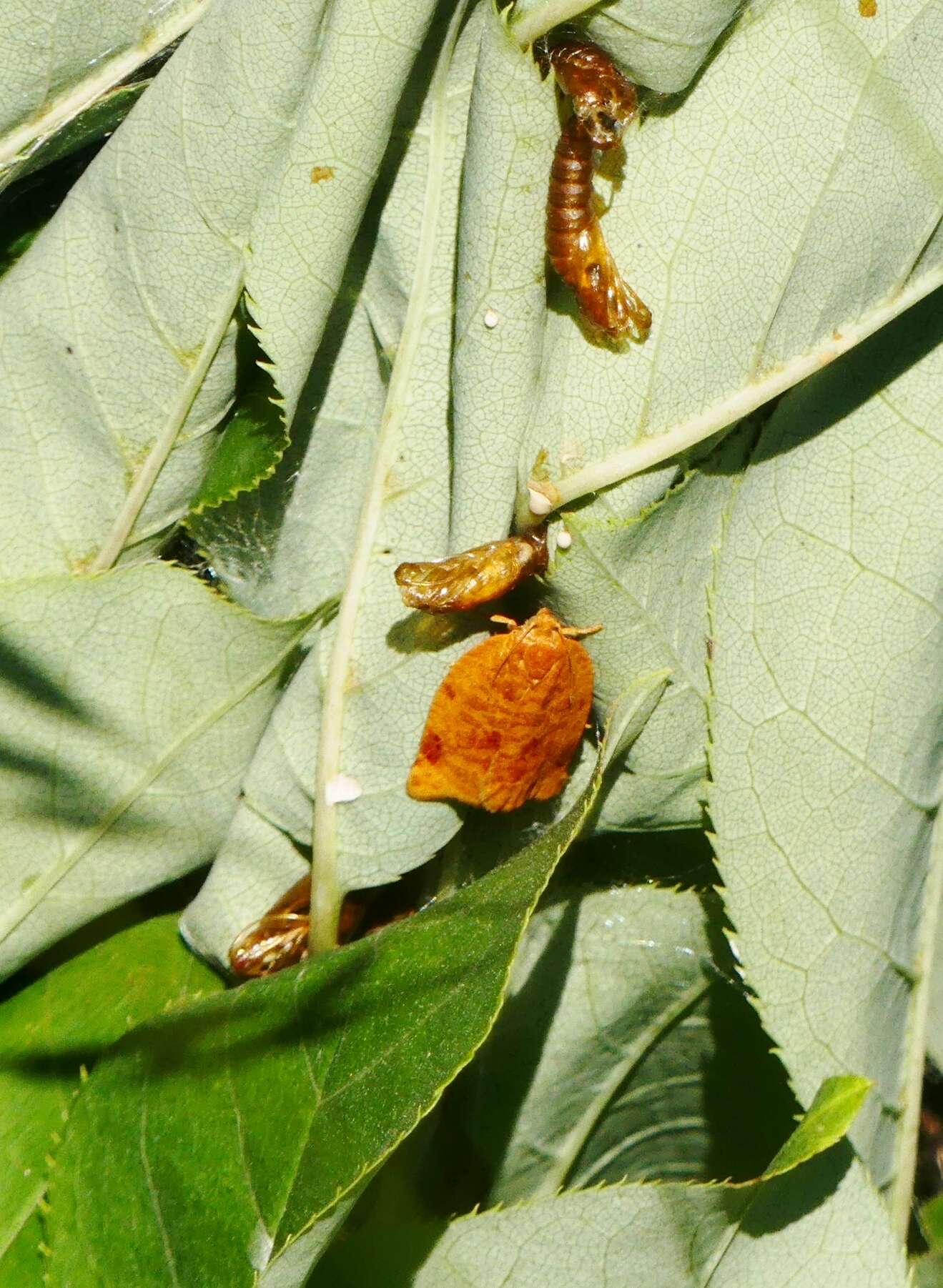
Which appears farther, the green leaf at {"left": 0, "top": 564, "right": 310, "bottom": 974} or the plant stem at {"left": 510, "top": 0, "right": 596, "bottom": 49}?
the green leaf at {"left": 0, "top": 564, "right": 310, "bottom": 974}

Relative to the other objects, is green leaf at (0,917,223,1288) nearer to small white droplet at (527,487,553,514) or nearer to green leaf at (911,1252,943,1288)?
small white droplet at (527,487,553,514)

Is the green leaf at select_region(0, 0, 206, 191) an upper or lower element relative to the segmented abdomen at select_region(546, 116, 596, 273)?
upper

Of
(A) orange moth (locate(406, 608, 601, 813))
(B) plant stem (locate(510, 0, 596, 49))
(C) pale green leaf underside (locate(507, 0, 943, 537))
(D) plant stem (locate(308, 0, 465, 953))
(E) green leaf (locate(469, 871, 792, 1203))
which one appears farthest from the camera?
(E) green leaf (locate(469, 871, 792, 1203))

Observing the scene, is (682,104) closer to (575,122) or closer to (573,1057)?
(575,122)

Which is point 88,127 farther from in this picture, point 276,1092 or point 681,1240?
point 681,1240

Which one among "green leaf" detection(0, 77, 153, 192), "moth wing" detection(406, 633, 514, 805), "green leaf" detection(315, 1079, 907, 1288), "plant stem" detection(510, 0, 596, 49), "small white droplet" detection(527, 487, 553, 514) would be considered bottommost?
"green leaf" detection(315, 1079, 907, 1288)

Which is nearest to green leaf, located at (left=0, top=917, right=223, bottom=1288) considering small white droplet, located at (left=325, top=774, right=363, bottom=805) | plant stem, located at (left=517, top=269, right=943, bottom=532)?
small white droplet, located at (left=325, top=774, right=363, bottom=805)

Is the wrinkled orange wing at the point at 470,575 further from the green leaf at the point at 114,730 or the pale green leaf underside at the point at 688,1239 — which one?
the pale green leaf underside at the point at 688,1239
